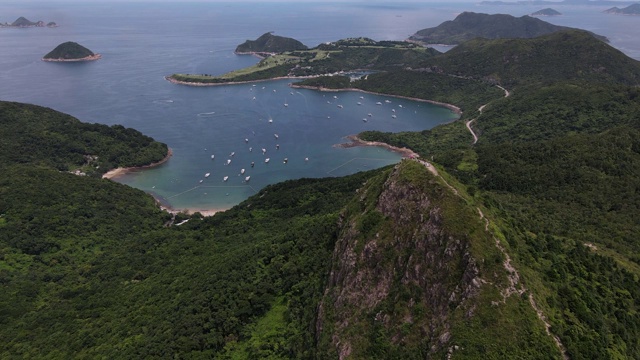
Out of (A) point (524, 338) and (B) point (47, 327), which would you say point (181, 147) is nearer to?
(B) point (47, 327)

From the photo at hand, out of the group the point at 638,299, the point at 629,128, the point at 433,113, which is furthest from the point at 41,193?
the point at 433,113

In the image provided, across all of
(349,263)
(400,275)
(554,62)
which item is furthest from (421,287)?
(554,62)

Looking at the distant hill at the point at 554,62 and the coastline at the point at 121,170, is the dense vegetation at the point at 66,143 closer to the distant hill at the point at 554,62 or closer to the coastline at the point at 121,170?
the coastline at the point at 121,170

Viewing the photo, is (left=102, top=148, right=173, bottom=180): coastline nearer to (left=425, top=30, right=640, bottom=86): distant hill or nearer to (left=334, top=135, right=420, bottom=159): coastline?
(left=334, top=135, right=420, bottom=159): coastline

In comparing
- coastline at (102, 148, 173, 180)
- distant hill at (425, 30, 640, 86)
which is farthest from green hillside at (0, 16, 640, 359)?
distant hill at (425, 30, 640, 86)

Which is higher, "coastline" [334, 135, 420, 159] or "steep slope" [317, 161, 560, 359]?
"steep slope" [317, 161, 560, 359]

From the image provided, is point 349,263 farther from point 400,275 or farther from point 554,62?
point 554,62
